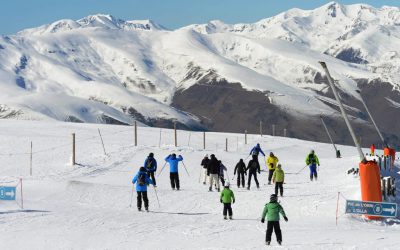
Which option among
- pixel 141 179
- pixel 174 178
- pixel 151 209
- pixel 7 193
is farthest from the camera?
pixel 174 178

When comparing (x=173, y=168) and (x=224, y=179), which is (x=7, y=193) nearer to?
(x=173, y=168)

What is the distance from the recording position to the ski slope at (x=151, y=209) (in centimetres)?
1955

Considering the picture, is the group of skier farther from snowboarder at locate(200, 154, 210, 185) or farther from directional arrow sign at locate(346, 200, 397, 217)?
directional arrow sign at locate(346, 200, 397, 217)

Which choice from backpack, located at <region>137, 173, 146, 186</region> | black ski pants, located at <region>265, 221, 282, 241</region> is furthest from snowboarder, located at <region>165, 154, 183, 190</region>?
black ski pants, located at <region>265, 221, 282, 241</region>

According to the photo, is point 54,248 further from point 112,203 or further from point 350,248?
point 112,203

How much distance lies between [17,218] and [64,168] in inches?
668

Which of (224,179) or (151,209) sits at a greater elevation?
(224,179)

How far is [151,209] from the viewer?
27109mm

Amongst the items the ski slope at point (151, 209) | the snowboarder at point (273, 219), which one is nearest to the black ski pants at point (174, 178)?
the ski slope at point (151, 209)

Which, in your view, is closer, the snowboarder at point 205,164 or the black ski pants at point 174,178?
the black ski pants at point 174,178

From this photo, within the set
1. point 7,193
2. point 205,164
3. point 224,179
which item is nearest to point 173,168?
point 205,164

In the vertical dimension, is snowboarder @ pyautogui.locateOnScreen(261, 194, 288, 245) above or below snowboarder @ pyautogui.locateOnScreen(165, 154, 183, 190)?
below

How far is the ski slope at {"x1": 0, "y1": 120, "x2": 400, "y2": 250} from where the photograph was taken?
19.5 meters

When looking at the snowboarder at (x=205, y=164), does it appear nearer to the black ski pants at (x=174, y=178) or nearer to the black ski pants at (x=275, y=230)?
the black ski pants at (x=174, y=178)
